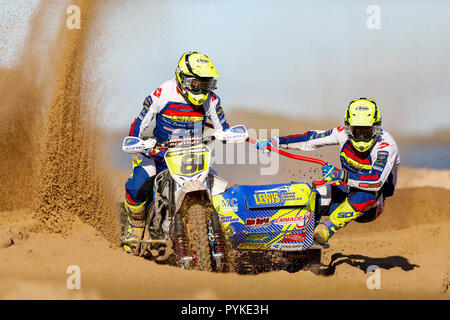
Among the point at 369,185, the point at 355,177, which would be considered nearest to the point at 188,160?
the point at 355,177

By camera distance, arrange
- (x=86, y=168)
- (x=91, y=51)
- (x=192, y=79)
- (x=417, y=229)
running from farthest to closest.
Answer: (x=417, y=229) < (x=91, y=51) < (x=86, y=168) < (x=192, y=79)

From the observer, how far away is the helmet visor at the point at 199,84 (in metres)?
7.04

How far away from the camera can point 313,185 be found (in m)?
7.46

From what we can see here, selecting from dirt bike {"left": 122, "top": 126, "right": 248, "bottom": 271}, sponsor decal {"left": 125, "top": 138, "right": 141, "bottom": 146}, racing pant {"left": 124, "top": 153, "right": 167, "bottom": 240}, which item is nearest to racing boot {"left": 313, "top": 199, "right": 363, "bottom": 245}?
dirt bike {"left": 122, "top": 126, "right": 248, "bottom": 271}

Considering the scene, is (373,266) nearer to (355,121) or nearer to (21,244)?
(355,121)

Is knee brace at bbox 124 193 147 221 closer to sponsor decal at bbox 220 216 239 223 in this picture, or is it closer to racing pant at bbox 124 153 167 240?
racing pant at bbox 124 153 167 240

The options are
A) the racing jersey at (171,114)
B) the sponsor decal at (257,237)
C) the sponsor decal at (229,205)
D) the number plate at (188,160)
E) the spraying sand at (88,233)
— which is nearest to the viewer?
the spraying sand at (88,233)

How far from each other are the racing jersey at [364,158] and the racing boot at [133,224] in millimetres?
1931

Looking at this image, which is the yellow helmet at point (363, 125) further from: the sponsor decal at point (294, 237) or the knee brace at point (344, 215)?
the sponsor decal at point (294, 237)

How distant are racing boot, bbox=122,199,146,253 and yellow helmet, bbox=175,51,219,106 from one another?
1.55 metres

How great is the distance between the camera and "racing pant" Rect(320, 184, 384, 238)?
25.3 ft

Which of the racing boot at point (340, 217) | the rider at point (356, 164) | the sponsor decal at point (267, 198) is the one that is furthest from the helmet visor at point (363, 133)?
the sponsor decal at point (267, 198)
